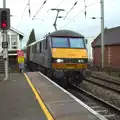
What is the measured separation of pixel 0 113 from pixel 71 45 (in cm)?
1168

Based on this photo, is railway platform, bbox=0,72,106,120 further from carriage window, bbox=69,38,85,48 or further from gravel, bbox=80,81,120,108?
carriage window, bbox=69,38,85,48

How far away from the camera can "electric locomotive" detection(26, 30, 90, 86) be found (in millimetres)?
19938

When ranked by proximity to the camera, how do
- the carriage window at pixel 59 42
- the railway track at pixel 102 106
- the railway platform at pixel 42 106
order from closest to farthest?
the railway platform at pixel 42 106
the railway track at pixel 102 106
the carriage window at pixel 59 42

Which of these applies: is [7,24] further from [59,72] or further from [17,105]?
[17,105]

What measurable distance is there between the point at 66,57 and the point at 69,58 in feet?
0.58

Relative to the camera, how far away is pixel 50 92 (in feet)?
45.6

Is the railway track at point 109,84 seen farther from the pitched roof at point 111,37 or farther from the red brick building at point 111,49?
the pitched roof at point 111,37

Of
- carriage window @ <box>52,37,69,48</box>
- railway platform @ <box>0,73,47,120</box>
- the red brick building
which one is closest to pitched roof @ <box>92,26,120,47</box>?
the red brick building

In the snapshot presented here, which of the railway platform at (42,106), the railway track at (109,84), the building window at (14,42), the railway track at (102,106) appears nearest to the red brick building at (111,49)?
the building window at (14,42)

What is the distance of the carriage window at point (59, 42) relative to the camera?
68.0 ft

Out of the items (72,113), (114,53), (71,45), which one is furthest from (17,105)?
(114,53)

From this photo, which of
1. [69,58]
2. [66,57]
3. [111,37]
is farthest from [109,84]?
[111,37]

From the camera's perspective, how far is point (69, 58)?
20.1 m

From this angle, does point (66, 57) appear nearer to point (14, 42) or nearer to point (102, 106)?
point (102, 106)
